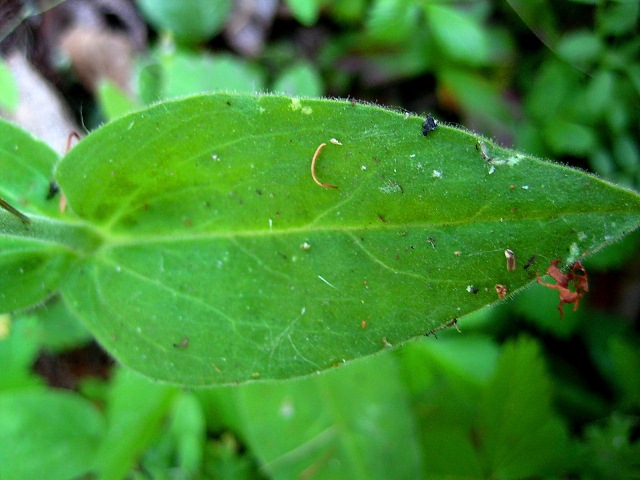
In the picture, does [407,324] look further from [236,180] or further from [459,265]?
[236,180]

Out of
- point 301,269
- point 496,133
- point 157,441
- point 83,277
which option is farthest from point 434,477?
point 496,133

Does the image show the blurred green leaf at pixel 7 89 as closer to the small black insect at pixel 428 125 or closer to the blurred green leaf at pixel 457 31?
the blurred green leaf at pixel 457 31

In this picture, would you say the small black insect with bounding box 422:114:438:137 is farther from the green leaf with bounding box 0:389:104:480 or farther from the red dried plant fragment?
the green leaf with bounding box 0:389:104:480

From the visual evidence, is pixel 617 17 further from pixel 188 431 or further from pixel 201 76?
pixel 188 431

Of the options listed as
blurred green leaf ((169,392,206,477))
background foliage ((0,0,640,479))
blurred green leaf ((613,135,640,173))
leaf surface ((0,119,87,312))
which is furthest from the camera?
blurred green leaf ((169,392,206,477))

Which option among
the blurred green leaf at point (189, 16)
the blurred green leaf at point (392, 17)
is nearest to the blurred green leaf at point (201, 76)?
the blurred green leaf at point (189, 16)

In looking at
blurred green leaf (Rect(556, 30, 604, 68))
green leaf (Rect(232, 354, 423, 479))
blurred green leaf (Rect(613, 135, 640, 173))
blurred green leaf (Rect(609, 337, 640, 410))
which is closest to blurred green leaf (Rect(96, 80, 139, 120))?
green leaf (Rect(232, 354, 423, 479))
